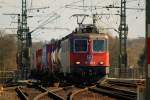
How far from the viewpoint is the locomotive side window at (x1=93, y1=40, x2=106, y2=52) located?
3020 cm

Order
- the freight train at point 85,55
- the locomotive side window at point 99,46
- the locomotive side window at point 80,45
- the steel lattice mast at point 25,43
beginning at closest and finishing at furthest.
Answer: the freight train at point 85,55 < the locomotive side window at point 80,45 < the locomotive side window at point 99,46 < the steel lattice mast at point 25,43

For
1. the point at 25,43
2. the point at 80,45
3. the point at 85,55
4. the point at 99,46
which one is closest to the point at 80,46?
the point at 80,45

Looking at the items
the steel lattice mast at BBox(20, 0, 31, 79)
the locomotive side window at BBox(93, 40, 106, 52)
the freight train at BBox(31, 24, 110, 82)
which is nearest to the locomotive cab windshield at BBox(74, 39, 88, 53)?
the freight train at BBox(31, 24, 110, 82)

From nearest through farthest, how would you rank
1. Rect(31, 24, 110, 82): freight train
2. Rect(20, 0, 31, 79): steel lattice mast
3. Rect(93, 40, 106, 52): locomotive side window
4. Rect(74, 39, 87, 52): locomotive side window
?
Rect(31, 24, 110, 82): freight train < Rect(74, 39, 87, 52): locomotive side window < Rect(93, 40, 106, 52): locomotive side window < Rect(20, 0, 31, 79): steel lattice mast

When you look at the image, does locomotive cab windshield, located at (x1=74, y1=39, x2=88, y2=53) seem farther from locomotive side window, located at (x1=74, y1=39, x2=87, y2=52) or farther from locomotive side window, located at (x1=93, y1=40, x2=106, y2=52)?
locomotive side window, located at (x1=93, y1=40, x2=106, y2=52)

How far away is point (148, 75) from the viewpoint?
6695mm

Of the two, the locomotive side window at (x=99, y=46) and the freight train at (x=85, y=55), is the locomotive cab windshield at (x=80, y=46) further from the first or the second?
the locomotive side window at (x=99, y=46)

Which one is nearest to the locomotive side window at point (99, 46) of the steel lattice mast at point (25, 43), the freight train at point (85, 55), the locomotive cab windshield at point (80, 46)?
the freight train at point (85, 55)

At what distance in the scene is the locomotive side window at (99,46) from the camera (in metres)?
30.2

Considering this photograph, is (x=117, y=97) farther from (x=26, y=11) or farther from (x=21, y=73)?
(x=26, y=11)

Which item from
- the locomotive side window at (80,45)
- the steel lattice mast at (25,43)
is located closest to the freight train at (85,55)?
the locomotive side window at (80,45)

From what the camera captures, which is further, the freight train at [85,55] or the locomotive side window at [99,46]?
the locomotive side window at [99,46]

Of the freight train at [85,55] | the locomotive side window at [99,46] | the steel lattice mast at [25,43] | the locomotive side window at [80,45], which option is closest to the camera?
the freight train at [85,55]

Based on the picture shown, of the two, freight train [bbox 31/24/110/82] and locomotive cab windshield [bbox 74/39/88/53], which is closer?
freight train [bbox 31/24/110/82]
